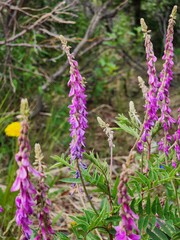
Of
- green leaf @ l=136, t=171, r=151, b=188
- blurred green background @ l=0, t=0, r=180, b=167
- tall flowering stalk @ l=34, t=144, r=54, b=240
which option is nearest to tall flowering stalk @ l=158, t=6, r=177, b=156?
green leaf @ l=136, t=171, r=151, b=188

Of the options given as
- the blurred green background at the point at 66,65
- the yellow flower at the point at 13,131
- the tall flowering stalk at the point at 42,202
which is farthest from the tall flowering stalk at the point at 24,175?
the blurred green background at the point at 66,65

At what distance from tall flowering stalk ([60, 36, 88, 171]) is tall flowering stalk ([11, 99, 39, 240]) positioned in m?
0.50

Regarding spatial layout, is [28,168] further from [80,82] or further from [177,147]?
[177,147]

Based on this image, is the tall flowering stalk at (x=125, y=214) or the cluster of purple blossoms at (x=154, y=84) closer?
the tall flowering stalk at (x=125, y=214)

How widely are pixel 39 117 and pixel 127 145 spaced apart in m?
1.17

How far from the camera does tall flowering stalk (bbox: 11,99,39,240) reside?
104cm

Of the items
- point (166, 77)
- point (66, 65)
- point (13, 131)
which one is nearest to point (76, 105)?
point (166, 77)

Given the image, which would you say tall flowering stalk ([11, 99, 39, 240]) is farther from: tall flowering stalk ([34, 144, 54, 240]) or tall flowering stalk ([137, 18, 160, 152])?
tall flowering stalk ([137, 18, 160, 152])

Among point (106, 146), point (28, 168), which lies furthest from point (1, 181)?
point (28, 168)

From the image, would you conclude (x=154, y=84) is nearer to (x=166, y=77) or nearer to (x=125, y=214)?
(x=166, y=77)

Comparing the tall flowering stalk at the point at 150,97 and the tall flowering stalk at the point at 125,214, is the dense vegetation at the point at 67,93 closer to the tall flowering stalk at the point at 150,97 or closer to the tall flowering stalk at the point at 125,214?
the tall flowering stalk at the point at 150,97

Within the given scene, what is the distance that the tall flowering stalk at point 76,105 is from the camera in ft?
5.12

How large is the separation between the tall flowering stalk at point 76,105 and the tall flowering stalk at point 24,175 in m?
0.50

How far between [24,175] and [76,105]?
22.6 inches
